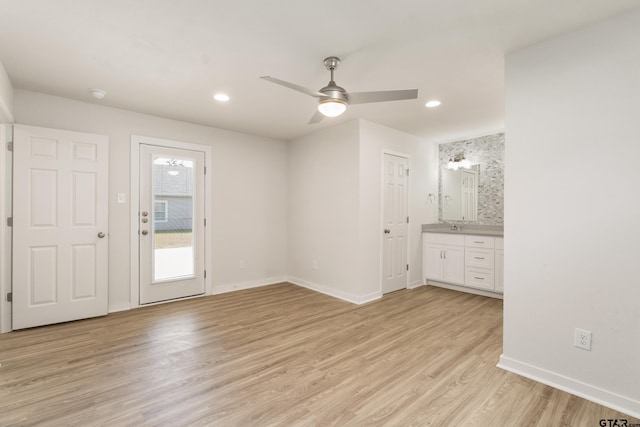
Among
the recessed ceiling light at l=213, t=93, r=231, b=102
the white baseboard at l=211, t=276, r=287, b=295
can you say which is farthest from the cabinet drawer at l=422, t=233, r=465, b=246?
the recessed ceiling light at l=213, t=93, r=231, b=102

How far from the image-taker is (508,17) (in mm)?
1869

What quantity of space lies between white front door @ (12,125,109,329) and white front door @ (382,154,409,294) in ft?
11.7

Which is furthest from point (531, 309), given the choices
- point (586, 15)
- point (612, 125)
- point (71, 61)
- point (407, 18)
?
point (71, 61)

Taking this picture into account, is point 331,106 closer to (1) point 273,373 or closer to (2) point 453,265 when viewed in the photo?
(1) point 273,373

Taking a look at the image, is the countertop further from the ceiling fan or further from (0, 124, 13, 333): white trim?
(0, 124, 13, 333): white trim

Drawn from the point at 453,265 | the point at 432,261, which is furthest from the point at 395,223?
the point at 453,265

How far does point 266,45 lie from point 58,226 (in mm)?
2958

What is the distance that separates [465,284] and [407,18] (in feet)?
12.5

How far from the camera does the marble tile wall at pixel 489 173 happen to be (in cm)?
464

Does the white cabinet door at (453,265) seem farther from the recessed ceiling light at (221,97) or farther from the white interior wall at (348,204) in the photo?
the recessed ceiling light at (221,97)

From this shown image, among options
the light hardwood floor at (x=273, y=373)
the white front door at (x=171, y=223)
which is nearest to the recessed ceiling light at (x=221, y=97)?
the white front door at (x=171, y=223)

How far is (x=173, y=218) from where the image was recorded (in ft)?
13.3

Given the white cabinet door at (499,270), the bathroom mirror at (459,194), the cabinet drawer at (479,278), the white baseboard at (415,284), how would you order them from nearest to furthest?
1. the white cabinet door at (499,270)
2. the cabinet drawer at (479,278)
3. the white baseboard at (415,284)
4. the bathroom mirror at (459,194)

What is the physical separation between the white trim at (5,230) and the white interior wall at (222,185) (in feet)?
1.21
